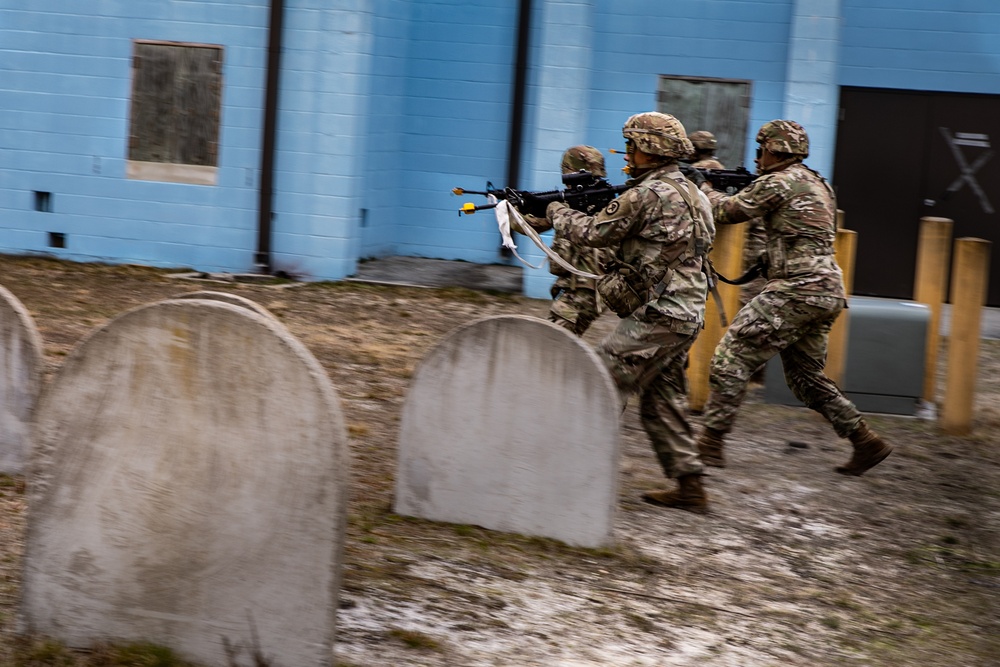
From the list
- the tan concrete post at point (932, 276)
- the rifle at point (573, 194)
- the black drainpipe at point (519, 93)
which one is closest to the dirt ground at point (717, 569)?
the tan concrete post at point (932, 276)

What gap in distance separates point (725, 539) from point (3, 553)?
319 centimetres

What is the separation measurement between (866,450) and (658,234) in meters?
2.23

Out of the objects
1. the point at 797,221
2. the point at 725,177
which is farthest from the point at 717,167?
the point at 797,221

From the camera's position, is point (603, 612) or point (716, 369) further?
point (716, 369)

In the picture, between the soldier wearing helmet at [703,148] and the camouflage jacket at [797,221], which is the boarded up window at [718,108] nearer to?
the soldier wearing helmet at [703,148]

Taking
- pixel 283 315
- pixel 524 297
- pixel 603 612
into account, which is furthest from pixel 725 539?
pixel 524 297

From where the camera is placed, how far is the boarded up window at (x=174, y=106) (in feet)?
45.4

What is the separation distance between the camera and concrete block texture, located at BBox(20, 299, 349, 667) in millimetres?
3594

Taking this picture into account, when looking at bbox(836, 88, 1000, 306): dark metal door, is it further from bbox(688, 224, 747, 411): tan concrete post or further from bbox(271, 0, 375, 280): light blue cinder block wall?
bbox(688, 224, 747, 411): tan concrete post

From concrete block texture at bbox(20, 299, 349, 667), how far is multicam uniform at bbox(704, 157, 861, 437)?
396cm

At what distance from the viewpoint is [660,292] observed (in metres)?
6.11

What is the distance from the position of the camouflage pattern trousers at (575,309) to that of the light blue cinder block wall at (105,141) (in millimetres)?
7128

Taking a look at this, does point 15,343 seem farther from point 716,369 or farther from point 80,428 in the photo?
point 716,369

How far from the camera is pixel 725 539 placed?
5.89m
